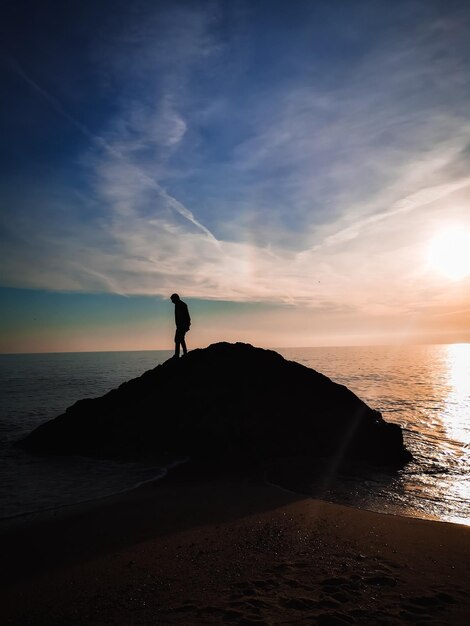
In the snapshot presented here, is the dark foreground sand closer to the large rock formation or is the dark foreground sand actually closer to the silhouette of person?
the large rock formation

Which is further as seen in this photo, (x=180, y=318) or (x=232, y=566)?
(x=180, y=318)

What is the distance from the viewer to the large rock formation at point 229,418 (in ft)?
39.4

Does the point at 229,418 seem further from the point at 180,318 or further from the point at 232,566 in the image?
the point at 232,566

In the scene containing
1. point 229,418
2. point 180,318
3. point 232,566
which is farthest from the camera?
point 180,318

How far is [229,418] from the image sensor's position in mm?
12352

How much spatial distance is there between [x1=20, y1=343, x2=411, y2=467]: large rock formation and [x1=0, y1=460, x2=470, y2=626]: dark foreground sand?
3.96 meters

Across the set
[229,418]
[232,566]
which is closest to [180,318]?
[229,418]

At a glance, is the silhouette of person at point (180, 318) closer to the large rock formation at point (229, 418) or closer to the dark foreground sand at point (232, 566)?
the large rock formation at point (229, 418)

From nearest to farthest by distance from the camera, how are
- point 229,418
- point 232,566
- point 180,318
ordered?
point 232,566 → point 229,418 → point 180,318

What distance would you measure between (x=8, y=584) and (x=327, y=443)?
31.3 ft

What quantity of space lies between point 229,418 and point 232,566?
709 centimetres

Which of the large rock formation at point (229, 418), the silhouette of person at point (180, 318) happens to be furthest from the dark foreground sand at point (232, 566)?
the silhouette of person at point (180, 318)

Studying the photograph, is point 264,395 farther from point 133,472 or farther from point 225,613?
point 225,613

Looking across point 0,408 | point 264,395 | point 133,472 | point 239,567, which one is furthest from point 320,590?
point 0,408
